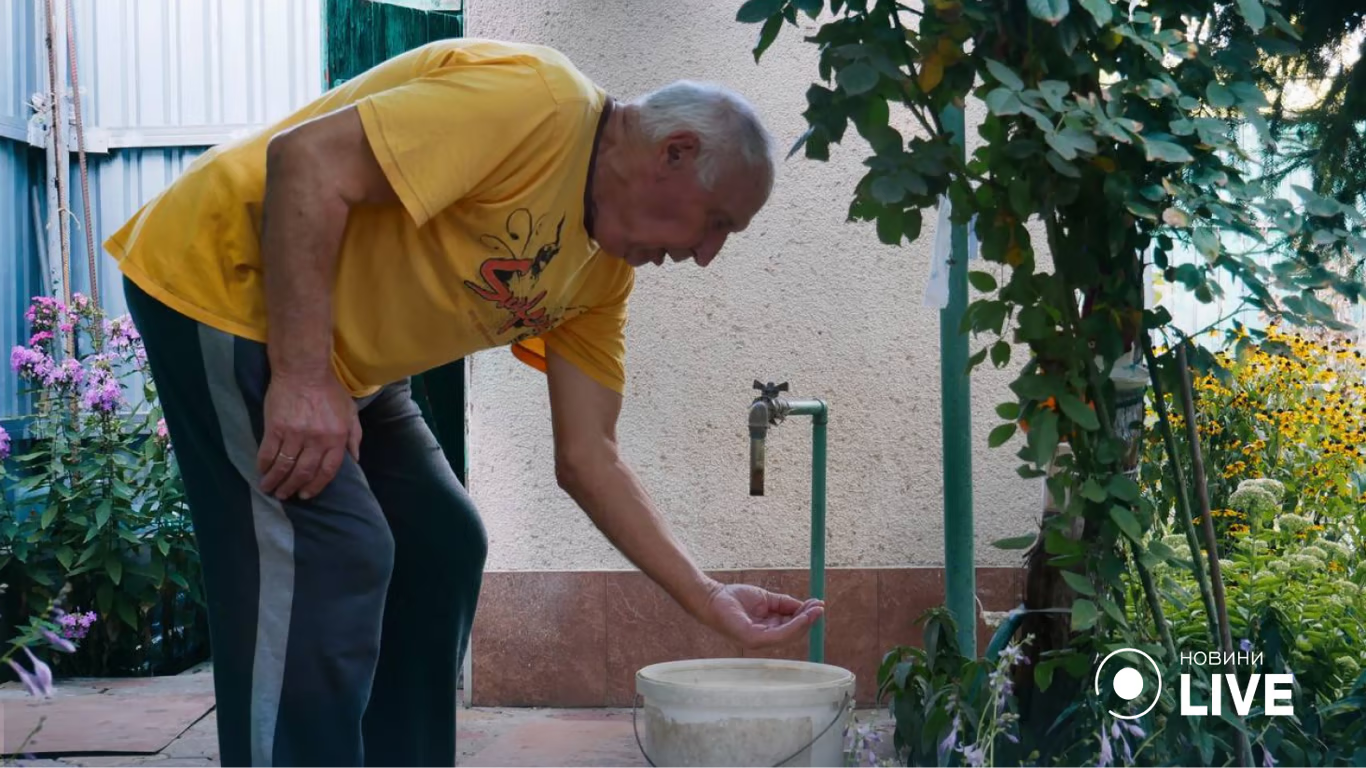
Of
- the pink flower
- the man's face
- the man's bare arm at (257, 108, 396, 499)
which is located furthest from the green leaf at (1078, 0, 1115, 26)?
the pink flower

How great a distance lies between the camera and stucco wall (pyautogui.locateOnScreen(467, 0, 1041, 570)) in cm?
331

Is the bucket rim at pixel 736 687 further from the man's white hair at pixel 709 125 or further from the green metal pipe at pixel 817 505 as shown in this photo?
the man's white hair at pixel 709 125

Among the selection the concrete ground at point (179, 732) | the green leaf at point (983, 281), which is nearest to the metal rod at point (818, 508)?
the concrete ground at point (179, 732)

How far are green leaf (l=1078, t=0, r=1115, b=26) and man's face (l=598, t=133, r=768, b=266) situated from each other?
432 millimetres

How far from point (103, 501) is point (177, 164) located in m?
2.15

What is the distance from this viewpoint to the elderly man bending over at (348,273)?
1503mm

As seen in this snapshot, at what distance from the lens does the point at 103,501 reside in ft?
12.2

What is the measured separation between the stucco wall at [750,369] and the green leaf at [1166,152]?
68.6 inches

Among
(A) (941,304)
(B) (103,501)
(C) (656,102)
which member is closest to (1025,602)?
(A) (941,304)

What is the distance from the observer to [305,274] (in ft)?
4.97

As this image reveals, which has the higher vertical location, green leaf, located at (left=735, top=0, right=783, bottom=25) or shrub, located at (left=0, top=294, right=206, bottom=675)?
green leaf, located at (left=735, top=0, right=783, bottom=25)

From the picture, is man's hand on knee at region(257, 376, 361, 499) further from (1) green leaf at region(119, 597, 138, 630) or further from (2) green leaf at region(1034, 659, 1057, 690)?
(1) green leaf at region(119, 597, 138, 630)

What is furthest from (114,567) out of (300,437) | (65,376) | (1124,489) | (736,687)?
(1124,489)

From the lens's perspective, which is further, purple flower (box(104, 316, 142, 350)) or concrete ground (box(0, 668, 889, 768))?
purple flower (box(104, 316, 142, 350))
